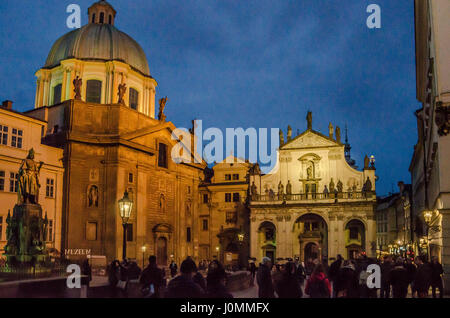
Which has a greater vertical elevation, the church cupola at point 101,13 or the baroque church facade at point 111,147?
the church cupola at point 101,13

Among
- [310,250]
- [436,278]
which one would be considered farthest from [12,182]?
[310,250]

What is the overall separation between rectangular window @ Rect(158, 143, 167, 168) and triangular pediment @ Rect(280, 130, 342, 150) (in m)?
18.2

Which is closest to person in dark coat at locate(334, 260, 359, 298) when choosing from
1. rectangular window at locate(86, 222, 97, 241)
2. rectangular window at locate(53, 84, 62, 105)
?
rectangular window at locate(86, 222, 97, 241)

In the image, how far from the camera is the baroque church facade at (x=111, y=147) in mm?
42438

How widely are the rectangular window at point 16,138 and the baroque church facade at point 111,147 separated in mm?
5196

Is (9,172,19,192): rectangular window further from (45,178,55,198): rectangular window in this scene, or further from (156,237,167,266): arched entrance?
(156,237,167,266): arched entrance

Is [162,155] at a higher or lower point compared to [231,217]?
higher

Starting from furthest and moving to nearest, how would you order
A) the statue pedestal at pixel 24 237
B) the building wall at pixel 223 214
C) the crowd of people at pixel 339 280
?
the building wall at pixel 223 214, the statue pedestal at pixel 24 237, the crowd of people at pixel 339 280

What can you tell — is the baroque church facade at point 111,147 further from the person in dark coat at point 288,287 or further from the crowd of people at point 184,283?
the person in dark coat at point 288,287

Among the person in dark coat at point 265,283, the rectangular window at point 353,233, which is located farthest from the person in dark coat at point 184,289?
the rectangular window at point 353,233

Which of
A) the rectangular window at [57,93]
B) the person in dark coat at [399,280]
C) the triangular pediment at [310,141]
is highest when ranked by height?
the rectangular window at [57,93]

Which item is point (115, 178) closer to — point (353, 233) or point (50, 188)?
point (50, 188)

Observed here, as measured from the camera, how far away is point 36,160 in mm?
38594

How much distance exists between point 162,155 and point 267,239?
19.9 metres
